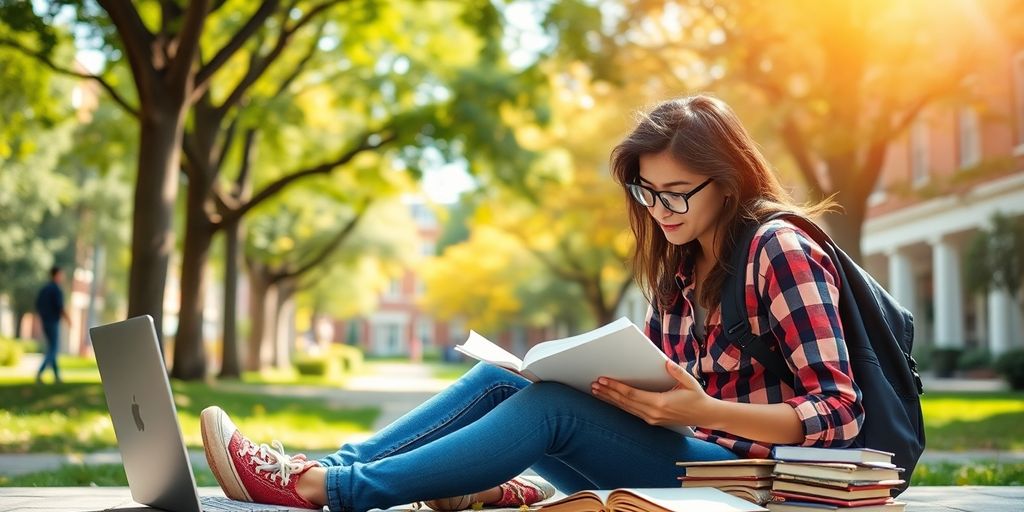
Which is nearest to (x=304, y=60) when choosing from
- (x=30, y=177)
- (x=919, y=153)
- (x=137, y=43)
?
(x=137, y=43)

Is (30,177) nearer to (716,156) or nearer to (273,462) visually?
(273,462)

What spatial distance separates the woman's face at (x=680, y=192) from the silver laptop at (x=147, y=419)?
137 cm

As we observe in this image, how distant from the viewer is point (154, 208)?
11.4 meters

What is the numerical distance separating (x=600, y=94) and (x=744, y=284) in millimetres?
17417

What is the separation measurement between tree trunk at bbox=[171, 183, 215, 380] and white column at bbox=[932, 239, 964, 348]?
717 inches

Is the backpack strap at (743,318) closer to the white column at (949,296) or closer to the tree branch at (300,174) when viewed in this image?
the tree branch at (300,174)

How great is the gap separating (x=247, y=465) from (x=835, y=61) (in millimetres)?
12264

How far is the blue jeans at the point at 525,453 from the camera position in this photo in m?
3.11

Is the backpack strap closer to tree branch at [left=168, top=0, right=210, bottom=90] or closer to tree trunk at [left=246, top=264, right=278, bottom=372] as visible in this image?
tree branch at [left=168, top=0, right=210, bottom=90]

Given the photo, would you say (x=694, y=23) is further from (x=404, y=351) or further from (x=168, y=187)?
(x=404, y=351)

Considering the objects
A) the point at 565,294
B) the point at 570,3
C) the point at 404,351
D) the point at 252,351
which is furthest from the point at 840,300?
the point at 404,351

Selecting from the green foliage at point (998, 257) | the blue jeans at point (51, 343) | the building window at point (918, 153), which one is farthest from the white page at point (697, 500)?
the building window at point (918, 153)

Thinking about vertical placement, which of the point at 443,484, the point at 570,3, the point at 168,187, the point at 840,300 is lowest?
the point at 443,484

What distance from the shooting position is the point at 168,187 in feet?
37.6
